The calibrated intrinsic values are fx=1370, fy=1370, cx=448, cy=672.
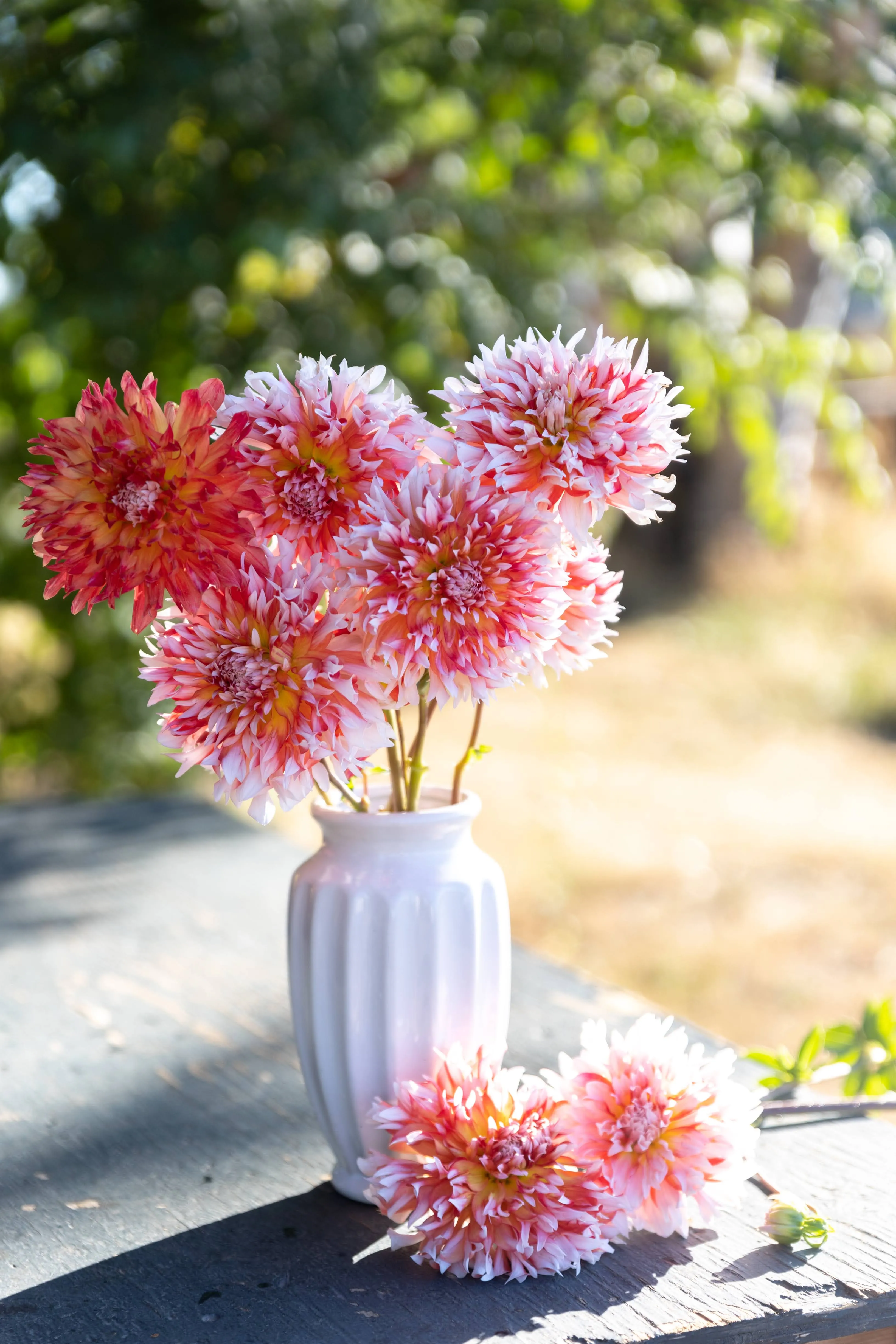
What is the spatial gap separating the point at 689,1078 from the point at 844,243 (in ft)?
5.93

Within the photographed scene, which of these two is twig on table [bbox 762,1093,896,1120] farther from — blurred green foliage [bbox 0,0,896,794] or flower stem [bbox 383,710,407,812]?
blurred green foliage [bbox 0,0,896,794]

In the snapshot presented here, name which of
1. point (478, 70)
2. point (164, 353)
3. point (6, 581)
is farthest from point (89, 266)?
point (6, 581)

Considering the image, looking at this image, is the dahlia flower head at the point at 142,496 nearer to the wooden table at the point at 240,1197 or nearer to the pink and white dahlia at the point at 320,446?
the pink and white dahlia at the point at 320,446

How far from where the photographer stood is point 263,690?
0.67 metres

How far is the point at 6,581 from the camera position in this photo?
Answer: 106 inches

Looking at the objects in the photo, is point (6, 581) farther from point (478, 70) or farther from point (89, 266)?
point (478, 70)

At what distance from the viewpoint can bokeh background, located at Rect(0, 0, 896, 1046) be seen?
1971mm

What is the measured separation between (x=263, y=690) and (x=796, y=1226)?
1.43 ft

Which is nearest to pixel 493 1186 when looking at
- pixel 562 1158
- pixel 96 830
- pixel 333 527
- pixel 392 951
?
pixel 562 1158

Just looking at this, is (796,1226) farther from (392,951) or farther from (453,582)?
(453,582)

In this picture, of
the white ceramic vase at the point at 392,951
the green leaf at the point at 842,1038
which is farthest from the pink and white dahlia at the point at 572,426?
the green leaf at the point at 842,1038

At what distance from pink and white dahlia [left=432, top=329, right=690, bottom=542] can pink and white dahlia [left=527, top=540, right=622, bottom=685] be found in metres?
0.07

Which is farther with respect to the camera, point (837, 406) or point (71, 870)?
point (837, 406)

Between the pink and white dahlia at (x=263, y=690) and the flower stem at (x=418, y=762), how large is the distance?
100mm
